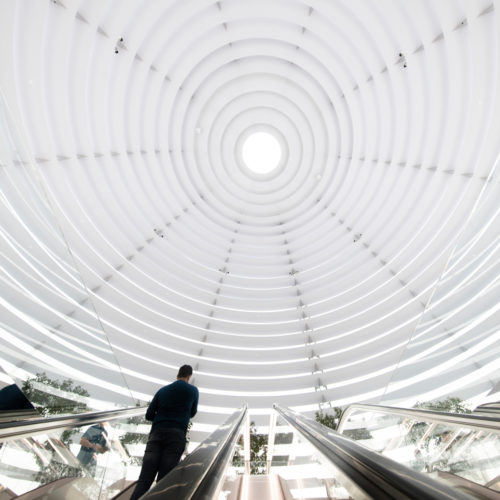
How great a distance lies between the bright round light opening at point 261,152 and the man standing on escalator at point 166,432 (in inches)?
490

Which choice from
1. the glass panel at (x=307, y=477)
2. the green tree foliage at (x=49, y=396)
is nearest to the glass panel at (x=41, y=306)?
the green tree foliage at (x=49, y=396)

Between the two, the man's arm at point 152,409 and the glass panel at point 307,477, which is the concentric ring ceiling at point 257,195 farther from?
the glass panel at point 307,477

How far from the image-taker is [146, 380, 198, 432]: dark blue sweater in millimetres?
3254

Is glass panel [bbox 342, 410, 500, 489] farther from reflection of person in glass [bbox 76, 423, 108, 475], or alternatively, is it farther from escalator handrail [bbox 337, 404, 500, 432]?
reflection of person in glass [bbox 76, 423, 108, 475]

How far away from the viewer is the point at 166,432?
10.3 ft

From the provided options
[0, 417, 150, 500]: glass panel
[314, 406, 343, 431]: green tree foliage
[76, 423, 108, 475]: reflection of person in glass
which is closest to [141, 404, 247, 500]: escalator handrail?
[0, 417, 150, 500]: glass panel

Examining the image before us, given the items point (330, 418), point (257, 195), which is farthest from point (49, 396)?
point (257, 195)

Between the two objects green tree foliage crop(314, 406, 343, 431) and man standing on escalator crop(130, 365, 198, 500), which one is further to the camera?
green tree foliage crop(314, 406, 343, 431)

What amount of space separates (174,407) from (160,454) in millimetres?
437

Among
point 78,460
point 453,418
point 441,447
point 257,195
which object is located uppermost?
point 257,195

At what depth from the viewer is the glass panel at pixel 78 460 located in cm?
197

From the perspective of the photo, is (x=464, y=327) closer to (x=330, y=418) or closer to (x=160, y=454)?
(x=160, y=454)

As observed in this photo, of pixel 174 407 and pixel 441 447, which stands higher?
pixel 174 407

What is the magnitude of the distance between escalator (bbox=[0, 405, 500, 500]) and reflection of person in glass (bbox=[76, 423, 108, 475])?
0.12 feet
